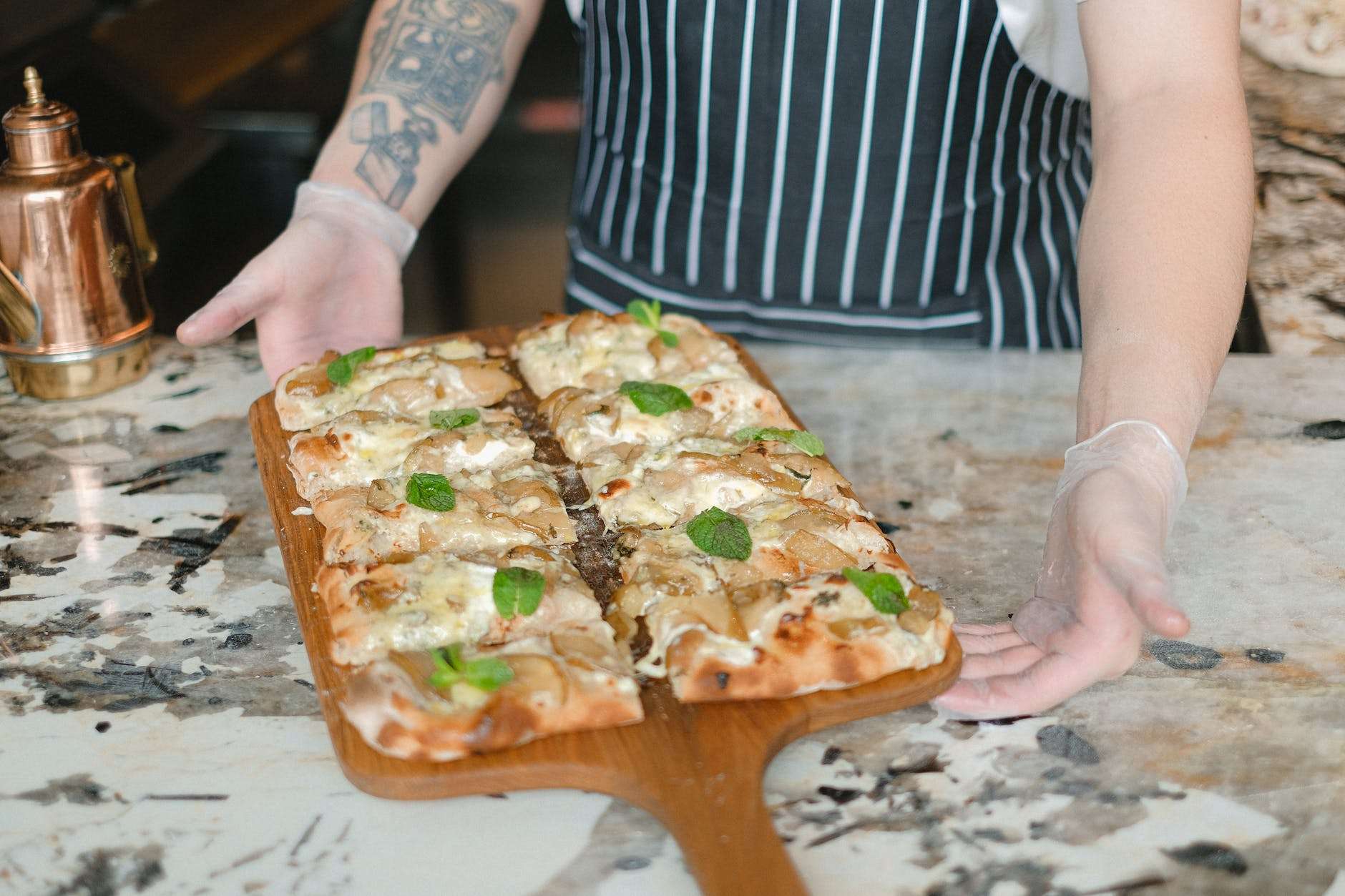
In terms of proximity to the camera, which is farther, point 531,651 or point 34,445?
point 34,445

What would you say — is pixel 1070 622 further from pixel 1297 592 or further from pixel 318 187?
pixel 318 187

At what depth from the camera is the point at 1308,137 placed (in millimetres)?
2809

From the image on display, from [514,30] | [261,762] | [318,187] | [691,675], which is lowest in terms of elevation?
[261,762]

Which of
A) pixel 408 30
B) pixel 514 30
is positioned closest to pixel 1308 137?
pixel 514 30

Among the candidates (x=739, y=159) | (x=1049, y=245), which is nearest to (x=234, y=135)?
(x=739, y=159)

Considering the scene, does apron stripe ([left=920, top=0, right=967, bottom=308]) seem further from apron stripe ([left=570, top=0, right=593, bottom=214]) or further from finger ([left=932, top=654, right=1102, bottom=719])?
finger ([left=932, top=654, right=1102, bottom=719])

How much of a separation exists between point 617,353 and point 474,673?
0.93 m

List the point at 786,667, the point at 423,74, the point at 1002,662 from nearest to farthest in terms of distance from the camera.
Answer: the point at 786,667 → the point at 1002,662 → the point at 423,74

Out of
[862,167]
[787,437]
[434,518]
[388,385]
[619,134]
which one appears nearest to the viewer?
[434,518]

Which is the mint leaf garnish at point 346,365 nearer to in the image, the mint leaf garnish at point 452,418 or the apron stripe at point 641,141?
the mint leaf garnish at point 452,418

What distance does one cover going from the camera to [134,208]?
243 centimetres

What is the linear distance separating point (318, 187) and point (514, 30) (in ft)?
1.99

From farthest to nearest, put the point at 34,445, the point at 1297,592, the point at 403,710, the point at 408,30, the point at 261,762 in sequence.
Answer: the point at 408,30 → the point at 34,445 → the point at 1297,592 → the point at 261,762 → the point at 403,710

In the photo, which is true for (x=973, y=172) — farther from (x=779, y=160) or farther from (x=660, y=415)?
(x=660, y=415)
